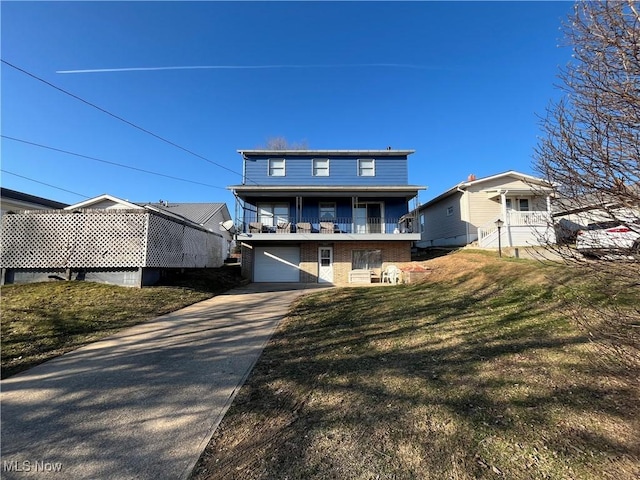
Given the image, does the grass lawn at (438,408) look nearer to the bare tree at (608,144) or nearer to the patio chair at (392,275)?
the bare tree at (608,144)

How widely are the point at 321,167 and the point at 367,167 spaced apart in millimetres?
2755

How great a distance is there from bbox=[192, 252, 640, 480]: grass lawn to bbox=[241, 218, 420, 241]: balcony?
35.3ft

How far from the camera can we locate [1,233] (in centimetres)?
998

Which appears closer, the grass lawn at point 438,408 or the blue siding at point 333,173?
the grass lawn at point 438,408

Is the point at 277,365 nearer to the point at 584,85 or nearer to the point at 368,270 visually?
the point at 584,85

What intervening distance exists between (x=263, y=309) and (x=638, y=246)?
25.6ft

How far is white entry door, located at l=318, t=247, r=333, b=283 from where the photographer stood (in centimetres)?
1719

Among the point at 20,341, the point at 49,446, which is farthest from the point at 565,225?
the point at 20,341

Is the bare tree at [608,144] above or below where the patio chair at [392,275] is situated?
above

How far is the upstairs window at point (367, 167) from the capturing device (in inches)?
727

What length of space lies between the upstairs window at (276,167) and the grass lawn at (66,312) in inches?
366

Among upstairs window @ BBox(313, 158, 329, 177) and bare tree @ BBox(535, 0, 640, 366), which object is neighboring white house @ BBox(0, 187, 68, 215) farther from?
bare tree @ BBox(535, 0, 640, 366)

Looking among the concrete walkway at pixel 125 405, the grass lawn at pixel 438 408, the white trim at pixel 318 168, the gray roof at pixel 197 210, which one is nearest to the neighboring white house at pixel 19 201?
the gray roof at pixel 197 210

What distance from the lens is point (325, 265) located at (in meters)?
17.3
